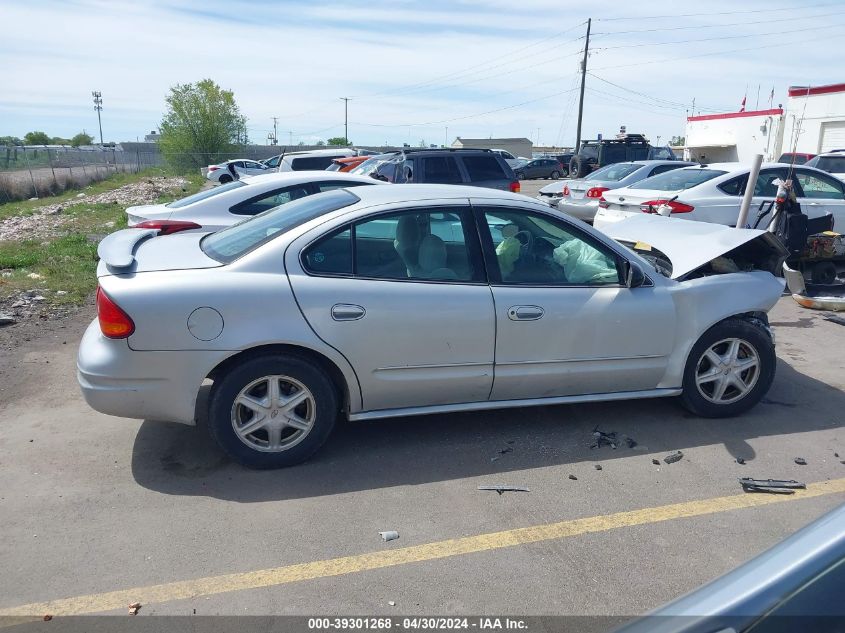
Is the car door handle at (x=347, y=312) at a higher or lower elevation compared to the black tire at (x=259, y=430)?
higher

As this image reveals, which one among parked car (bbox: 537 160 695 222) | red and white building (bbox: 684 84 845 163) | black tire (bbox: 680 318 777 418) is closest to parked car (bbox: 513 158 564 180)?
red and white building (bbox: 684 84 845 163)

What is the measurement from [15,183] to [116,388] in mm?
27154

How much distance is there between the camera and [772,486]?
4059 mm

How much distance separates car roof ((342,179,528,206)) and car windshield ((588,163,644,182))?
10673mm

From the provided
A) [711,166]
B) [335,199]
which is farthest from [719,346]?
[711,166]

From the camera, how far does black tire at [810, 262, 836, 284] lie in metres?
8.98

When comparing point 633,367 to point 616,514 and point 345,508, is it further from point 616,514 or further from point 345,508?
point 345,508

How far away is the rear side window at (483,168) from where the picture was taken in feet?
39.7

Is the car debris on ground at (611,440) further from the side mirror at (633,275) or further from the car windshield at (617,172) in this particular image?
the car windshield at (617,172)

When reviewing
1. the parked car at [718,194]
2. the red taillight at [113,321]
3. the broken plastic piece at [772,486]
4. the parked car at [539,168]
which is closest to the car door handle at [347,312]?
the red taillight at [113,321]

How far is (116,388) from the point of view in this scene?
12.9 ft

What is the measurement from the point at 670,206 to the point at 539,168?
31261mm

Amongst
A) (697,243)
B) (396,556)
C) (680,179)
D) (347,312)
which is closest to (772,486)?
(697,243)

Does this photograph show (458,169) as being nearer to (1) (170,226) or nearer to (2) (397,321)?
(1) (170,226)
